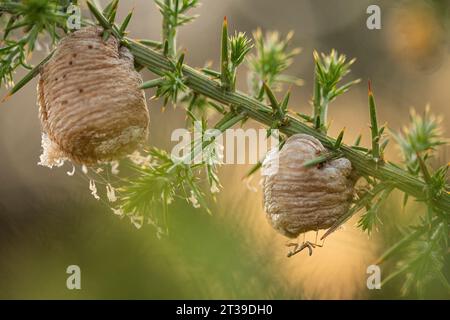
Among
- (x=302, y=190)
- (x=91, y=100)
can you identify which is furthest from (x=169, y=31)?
(x=302, y=190)

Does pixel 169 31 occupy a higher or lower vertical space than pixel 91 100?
higher

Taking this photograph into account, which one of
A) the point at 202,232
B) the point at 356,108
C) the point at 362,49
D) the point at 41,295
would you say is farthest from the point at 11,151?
the point at 362,49

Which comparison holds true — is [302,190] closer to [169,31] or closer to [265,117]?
[265,117]

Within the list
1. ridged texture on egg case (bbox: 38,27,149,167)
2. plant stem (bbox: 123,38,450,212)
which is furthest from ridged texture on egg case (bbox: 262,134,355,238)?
ridged texture on egg case (bbox: 38,27,149,167)

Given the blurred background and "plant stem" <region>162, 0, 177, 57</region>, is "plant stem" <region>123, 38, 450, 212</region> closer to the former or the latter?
"plant stem" <region>162, 0, 177, 57</region>

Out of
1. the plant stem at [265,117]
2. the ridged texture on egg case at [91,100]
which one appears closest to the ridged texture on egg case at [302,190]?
the plant stem at [265,117]

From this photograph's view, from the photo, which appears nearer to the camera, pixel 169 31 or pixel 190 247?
pixel 169 31

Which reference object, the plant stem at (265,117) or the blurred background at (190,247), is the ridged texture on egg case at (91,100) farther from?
the blurred background at (190,247)

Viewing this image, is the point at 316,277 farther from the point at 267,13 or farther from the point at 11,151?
the point at 267,13
